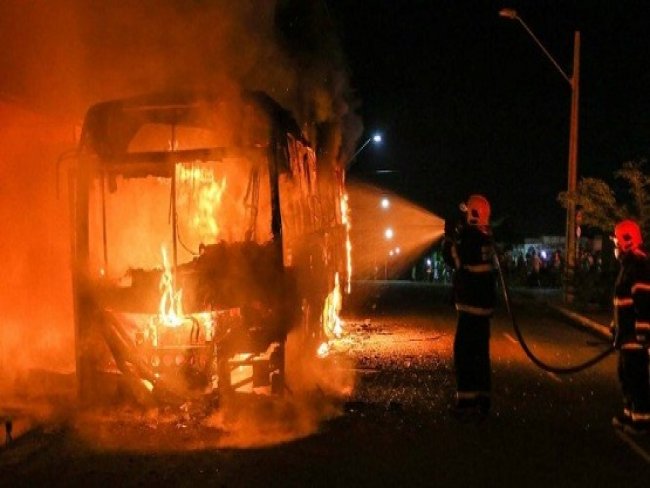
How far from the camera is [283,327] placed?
8086 millimetres

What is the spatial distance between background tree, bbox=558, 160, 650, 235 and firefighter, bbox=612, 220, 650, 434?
1197 centimetres

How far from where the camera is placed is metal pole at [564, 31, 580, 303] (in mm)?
21344

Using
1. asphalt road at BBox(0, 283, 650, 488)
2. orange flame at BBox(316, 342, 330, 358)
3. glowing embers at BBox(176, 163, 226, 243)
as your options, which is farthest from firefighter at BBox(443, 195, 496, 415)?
orange flame at BBox(316, 342, 330, 358)

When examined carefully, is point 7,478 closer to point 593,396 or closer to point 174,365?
point 174,365

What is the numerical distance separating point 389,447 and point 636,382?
226cm

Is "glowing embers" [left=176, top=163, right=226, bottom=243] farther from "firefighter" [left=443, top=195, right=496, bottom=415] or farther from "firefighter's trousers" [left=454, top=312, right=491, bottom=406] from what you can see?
"firefighter's trousers" [left=454, top=312, right=491, bottom=406]

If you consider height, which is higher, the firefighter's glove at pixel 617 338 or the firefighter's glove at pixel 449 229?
the firefighter's glove at pixel 449 229

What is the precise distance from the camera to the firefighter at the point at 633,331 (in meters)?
6.97

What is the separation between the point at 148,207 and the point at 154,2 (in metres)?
4.25

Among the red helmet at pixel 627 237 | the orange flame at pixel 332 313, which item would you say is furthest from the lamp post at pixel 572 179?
the red helmet at pixel 627 237

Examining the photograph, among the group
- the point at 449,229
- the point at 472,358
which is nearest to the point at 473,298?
the point at 472,358

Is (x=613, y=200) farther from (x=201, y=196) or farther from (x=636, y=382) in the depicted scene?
(x=201, y=196)

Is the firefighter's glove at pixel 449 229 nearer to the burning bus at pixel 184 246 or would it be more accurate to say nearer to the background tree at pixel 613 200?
the burning bus at pixel 184 246

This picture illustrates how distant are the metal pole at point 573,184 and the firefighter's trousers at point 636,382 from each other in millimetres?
14486
